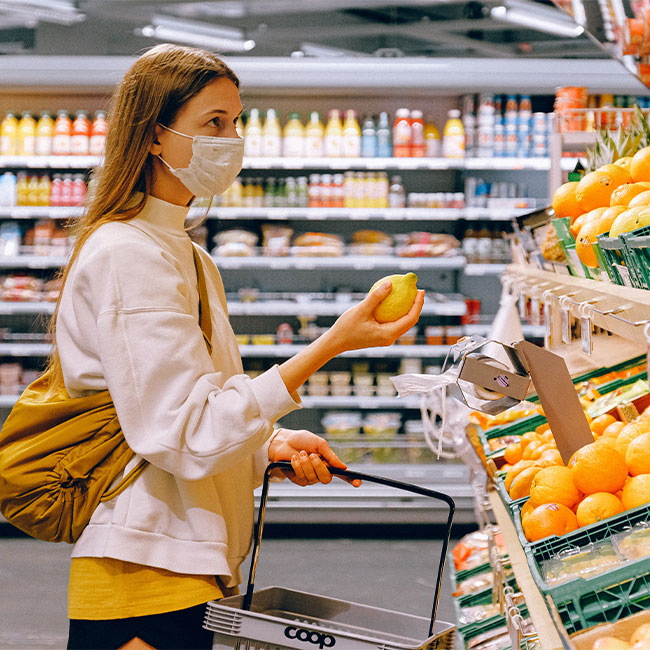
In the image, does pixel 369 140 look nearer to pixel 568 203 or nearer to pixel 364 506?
pixel 364 506

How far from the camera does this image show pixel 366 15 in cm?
534

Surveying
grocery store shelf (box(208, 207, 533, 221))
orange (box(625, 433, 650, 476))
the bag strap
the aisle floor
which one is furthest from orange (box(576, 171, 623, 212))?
grocery store shelf (box(208, 207, 533, 221))

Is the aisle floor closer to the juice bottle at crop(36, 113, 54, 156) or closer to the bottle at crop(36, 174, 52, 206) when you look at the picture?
the bottle at crop(36, 174, 52, 206)

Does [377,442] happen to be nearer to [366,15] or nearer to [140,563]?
[366,15]

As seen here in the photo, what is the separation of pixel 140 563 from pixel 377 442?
11.7 ft

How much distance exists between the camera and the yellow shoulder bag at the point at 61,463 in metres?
1.30

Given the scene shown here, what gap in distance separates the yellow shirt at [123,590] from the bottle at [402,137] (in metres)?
3.82

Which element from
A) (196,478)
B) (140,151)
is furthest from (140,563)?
(140,151)

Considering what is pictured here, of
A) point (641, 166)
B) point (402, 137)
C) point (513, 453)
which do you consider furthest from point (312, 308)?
point (641, 166)

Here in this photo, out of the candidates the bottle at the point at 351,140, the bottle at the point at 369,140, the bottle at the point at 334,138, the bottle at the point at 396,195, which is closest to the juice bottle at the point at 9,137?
the bottle at the point at 334,138

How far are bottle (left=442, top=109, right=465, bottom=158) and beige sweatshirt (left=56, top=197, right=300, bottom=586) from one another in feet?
11.8

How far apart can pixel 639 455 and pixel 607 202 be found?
0.69m

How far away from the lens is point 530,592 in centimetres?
142

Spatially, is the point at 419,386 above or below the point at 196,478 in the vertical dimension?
above
